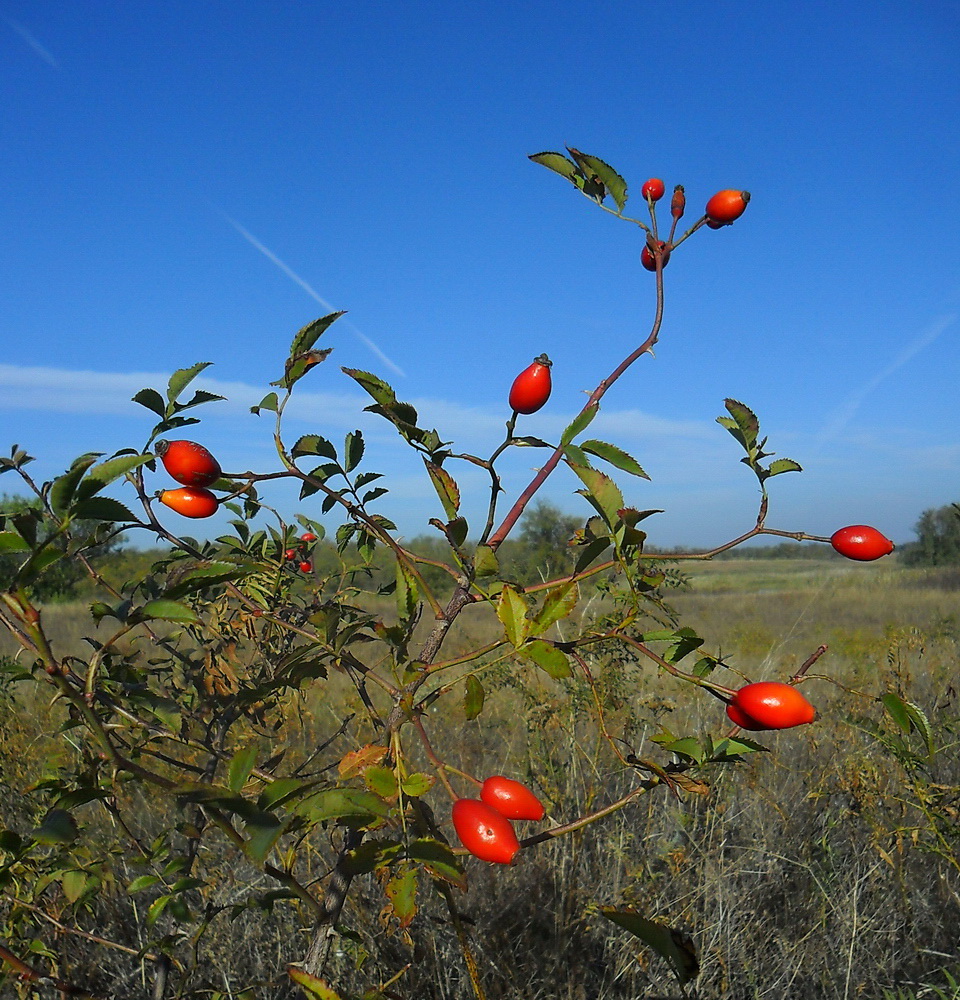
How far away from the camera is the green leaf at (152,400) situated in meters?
0.86

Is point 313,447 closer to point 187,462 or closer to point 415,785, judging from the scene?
→ point 187,462

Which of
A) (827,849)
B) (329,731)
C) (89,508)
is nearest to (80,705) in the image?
(89,508)

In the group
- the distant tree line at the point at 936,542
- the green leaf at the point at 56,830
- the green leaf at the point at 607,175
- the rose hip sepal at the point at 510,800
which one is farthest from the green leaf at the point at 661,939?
the distant tree line at the point at 936,542

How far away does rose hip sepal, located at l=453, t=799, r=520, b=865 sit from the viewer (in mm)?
558

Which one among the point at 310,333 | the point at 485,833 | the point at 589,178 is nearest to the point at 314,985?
the point at 485,833

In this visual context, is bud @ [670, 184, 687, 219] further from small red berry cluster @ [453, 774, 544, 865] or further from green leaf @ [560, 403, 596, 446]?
small red berry cluster @ [453, 774, 544, 865]

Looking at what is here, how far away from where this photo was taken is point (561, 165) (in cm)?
81

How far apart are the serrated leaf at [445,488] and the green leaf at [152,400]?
352 millimetres

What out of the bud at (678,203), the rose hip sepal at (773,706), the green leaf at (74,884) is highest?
the bud at (678,203)

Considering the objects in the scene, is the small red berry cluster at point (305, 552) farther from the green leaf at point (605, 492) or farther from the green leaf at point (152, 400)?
the green leaf at point (605, 492)

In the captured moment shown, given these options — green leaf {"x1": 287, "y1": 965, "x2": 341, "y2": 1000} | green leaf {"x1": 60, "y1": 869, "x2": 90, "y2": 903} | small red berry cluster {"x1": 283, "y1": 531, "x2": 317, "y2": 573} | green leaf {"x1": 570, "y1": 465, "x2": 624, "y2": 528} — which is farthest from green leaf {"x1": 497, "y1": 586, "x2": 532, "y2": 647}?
small red berry cluster {"x1": 283, "y1": 531, "x2": 317, "y2": 573}

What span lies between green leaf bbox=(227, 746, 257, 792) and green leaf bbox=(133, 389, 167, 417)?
0.43m

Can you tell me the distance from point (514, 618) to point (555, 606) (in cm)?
Answer: 4

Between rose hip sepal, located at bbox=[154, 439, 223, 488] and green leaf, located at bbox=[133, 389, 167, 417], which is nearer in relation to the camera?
rose hip sepal, located at bbox=[154, 439, 223, 488]
